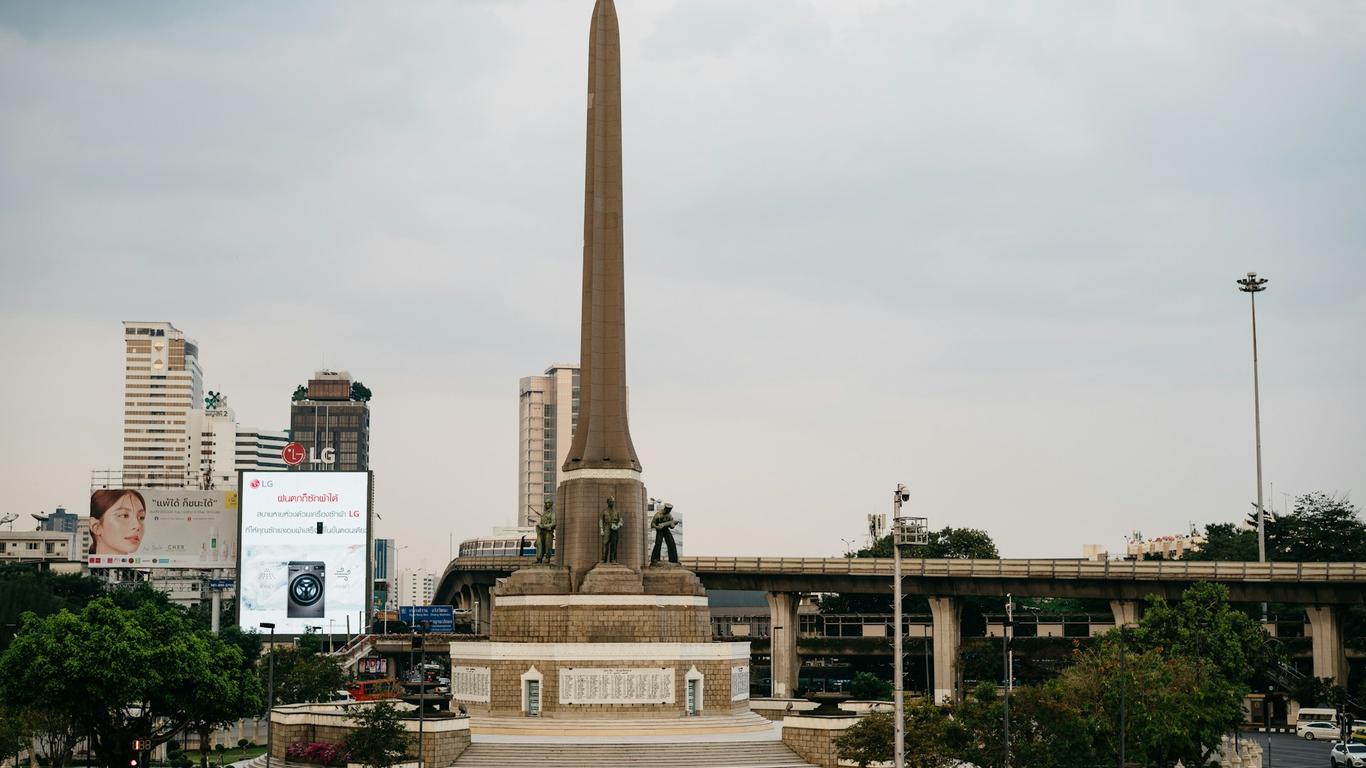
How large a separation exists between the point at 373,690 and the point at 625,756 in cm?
3573

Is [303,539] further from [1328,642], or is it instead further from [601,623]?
[1328,642]

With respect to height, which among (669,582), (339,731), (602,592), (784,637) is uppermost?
(669,582)

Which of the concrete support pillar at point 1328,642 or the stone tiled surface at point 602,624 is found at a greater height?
the stone tiled surface at point 602,624

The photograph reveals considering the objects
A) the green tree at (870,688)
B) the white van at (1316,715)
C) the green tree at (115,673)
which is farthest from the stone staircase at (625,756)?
the green tree at (870,688)

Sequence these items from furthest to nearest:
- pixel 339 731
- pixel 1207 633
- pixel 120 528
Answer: pixel 120 528 < pixel 1207 633 < pixel 339 731

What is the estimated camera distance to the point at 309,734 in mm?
61375

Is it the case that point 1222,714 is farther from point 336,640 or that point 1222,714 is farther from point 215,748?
point 336,640

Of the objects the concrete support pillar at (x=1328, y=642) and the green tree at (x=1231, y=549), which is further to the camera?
the green tree at (x=1231, y=549)

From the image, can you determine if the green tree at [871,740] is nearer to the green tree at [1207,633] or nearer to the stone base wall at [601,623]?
the stone base wall at [601,623]

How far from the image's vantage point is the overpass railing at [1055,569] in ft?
313

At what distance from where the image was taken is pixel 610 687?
207ft

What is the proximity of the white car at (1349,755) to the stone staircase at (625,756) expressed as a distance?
22172 millimetres

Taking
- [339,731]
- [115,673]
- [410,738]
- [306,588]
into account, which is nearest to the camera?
[410,738]

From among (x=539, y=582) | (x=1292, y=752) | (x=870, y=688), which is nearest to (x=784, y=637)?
(x=870, y=688)
